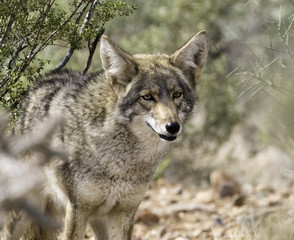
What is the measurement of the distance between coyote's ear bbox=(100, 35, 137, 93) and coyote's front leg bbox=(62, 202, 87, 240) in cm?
121

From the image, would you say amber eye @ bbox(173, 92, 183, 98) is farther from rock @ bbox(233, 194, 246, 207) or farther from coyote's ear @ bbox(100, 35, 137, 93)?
rock @ bbox(233, 194, 246, 207)

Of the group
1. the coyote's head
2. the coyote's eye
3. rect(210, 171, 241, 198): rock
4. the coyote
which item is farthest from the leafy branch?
rect(210, 171, 241, 198): rock

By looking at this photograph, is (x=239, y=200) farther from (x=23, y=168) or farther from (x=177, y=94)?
(x=23, y=168)

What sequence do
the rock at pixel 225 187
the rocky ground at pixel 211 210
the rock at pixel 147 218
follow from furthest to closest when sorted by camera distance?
1. the rock at pixel 225 187
2. the rock at pixel 147 218
3. the rocky ground at pixel 211 210

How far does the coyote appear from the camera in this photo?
5.01 m

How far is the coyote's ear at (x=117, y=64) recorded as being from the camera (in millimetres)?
5055

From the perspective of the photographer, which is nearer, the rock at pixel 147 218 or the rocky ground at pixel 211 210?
the rocky ground at pixel 211 210

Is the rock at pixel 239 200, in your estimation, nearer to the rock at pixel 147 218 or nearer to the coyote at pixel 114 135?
the rock at pixel 147 218

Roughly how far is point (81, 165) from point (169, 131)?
0.97 metres

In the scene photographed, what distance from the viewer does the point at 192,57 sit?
17.9 feet

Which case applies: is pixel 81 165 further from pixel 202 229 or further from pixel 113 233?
pixel 202 229

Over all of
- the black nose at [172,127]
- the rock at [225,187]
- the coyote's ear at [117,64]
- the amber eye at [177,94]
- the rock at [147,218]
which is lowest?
the rock at [147,218]

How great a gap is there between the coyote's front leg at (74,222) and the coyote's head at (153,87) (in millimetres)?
926

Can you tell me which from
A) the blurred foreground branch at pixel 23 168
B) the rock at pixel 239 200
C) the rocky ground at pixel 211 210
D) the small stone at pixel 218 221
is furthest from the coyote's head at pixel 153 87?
the rock at pixel 239 200
